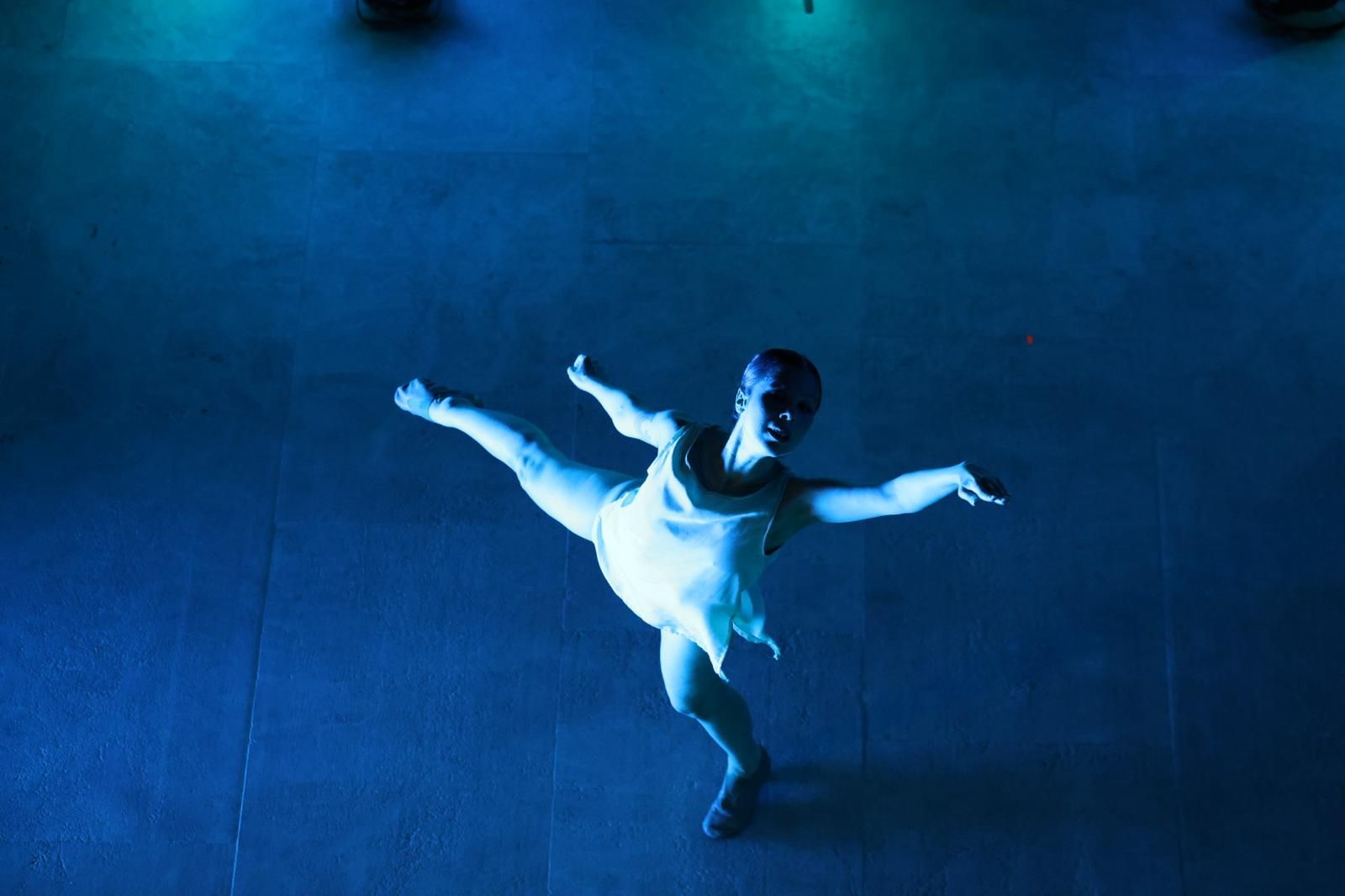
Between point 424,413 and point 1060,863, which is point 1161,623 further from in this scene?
point 424,413

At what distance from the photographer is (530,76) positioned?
5.34m

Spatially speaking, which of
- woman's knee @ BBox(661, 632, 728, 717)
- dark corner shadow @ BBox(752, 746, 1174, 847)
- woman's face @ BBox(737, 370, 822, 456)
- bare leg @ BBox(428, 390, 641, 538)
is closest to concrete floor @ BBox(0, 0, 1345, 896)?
dark corner shadow @ BBox(752, 746, 1174, 847)

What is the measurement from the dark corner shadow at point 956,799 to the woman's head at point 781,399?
2.14 metres

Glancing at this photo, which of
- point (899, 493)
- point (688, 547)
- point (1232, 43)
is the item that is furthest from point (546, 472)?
point (1232, 43)

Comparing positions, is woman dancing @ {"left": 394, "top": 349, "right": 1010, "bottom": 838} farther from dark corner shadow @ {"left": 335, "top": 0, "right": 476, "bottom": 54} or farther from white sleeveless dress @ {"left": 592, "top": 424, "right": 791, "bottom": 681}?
dark corner shadow @ {"left": 335, "top": 0, "right": 476, "bottom": 54}

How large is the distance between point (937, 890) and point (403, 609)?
238 cm

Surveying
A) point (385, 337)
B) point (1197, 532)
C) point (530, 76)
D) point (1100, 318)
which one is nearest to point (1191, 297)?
point (1100, 318)

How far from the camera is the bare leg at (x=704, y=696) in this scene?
338 cm

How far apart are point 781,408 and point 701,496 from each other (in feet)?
1.09

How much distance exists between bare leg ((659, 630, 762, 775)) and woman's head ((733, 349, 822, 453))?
0.95 metres

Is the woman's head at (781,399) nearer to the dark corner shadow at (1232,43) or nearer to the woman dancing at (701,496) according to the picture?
the woman dancing at (701,496)

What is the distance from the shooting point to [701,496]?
9.09 feet

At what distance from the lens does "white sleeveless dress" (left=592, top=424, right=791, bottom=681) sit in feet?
9.15

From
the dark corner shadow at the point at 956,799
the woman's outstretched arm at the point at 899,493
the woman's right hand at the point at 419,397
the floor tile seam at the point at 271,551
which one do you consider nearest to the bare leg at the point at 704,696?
the dark corner shadow at the point at 956,799
